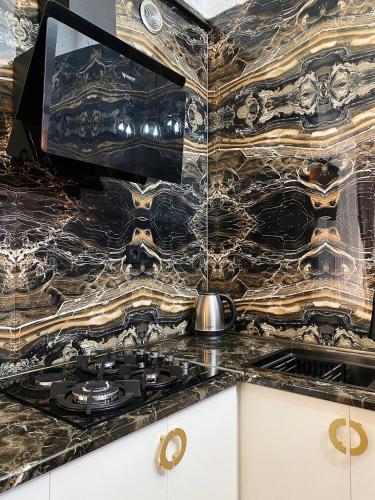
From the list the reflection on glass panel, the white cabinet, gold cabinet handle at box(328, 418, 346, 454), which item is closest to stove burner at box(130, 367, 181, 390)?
the white cabinet

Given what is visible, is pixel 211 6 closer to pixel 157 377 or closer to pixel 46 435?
pixel 157 377

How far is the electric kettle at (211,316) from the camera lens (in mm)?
1827

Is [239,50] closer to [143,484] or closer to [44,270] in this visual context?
[44,270]

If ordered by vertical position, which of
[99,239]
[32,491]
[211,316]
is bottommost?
[32,491]

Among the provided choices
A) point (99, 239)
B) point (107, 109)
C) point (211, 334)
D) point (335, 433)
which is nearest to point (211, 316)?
point (211, 334)

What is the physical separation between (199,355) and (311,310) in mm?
571

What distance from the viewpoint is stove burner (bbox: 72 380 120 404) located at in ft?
3.30

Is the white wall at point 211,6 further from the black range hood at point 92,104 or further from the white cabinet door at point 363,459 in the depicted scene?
the white cabinet door at point 363,459

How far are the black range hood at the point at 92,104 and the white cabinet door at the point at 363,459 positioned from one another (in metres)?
1.05

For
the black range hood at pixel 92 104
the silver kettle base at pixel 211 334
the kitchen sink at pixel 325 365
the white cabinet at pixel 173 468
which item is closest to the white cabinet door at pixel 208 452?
the white cabinet at pixel 173 468

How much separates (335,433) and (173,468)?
48 cm

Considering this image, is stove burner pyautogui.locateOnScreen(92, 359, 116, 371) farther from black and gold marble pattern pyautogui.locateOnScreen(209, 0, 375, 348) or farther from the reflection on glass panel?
black and gold marble pattern pyautogui.locateOnScreen(209, 0, 375, 348)

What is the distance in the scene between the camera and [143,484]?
3.22 ft

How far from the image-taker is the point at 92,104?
1.20m
